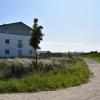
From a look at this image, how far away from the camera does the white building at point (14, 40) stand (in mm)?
62291

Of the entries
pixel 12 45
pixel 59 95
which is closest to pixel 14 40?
pixel 12 45

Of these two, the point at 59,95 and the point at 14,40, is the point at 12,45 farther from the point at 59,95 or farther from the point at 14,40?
the point at 59,95

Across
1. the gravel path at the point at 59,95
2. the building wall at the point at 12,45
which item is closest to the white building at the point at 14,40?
the building wall at the point at 12,45

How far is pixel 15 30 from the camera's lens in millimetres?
67562

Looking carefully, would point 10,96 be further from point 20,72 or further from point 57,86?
point 20,72

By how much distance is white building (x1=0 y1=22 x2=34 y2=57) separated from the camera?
62.3 meters

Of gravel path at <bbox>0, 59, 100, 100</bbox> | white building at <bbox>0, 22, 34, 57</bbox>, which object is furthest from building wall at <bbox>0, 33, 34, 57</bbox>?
gravel path at <bbox>0, 59, 100, 100</bbox>

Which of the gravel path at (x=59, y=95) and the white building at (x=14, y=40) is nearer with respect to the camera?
the gravel path at (x=59, y=95)

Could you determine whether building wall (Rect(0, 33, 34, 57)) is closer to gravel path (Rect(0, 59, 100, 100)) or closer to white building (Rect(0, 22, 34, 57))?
white building (Rect(0, 22, 34, 57))

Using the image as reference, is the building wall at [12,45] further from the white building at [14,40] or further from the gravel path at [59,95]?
the gravel path at [59,95]

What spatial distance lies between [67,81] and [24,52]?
5364cm

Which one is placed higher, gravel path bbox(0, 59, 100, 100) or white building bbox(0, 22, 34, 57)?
white building bbox(0, 22, 34, 57)

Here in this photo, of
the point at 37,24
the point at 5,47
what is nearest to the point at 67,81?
the point at 37,24

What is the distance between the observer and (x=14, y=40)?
65312 millimetres
